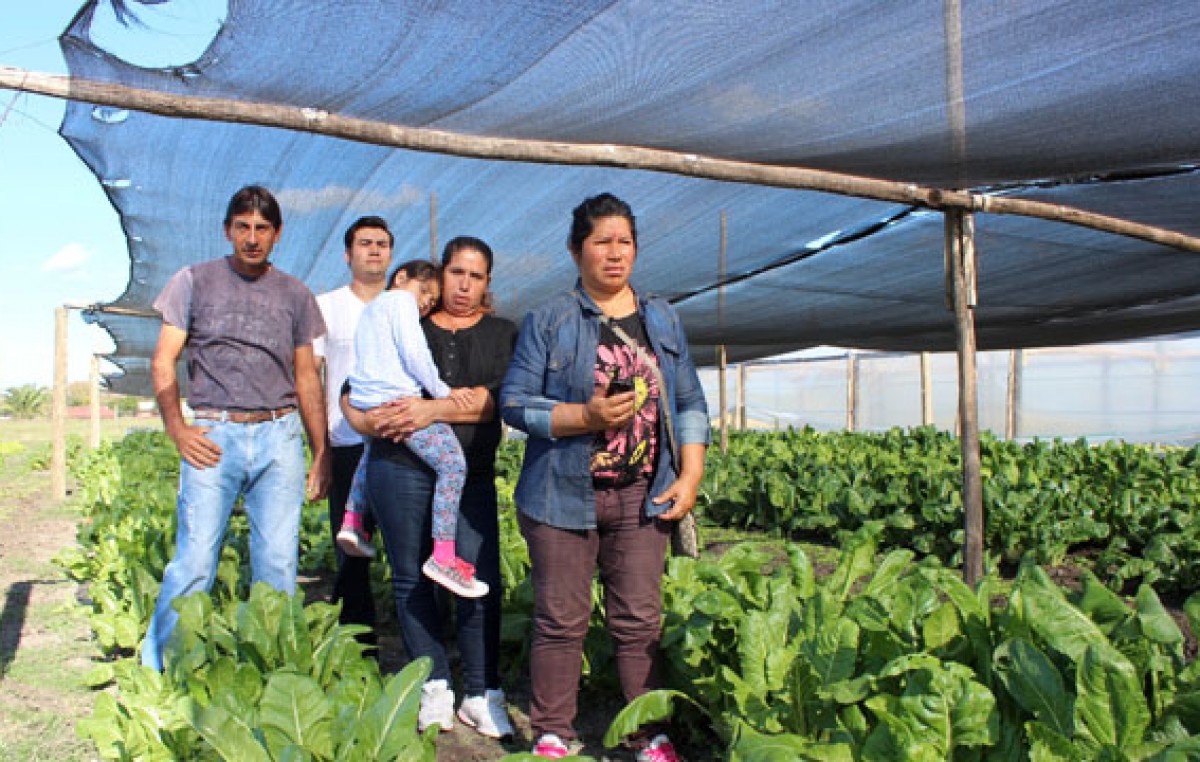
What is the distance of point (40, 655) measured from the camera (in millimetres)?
4414

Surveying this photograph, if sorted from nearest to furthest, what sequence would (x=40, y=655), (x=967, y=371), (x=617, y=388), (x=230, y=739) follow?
(x=230, y=739) < (x=617, y=388) < (x=967, y=371) < (x=40, y=655)

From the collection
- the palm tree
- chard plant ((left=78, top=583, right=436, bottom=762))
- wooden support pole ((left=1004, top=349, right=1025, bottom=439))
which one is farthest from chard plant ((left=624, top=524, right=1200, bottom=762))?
the palm tree

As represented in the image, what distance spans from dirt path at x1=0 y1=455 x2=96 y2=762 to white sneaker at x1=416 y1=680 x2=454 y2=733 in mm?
1172

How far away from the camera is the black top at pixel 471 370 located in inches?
119

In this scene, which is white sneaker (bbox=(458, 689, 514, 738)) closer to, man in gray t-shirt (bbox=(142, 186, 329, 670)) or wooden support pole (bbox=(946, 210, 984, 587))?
man in gray t-shirt (bbox=(142, 186, 329, 670))

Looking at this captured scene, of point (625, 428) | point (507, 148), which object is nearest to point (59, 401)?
point (507, 148)

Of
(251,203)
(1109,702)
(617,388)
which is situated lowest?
(1109,702)

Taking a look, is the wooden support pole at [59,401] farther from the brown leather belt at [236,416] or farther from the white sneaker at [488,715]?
the white sneaker at [488,715]

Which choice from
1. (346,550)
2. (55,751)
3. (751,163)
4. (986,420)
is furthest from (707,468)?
(986,420)

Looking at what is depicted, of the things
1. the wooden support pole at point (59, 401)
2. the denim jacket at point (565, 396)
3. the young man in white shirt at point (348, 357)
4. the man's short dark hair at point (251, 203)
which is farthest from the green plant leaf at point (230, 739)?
the wooden support pole at point (59, 401)

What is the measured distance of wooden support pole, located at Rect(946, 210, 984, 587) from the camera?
4234 mm

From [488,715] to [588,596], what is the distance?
27.5 inches

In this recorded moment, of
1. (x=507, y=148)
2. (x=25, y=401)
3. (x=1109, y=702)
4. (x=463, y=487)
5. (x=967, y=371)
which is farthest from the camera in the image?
(x=25, y=401)

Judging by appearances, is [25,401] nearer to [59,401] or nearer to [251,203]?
[59,401]
